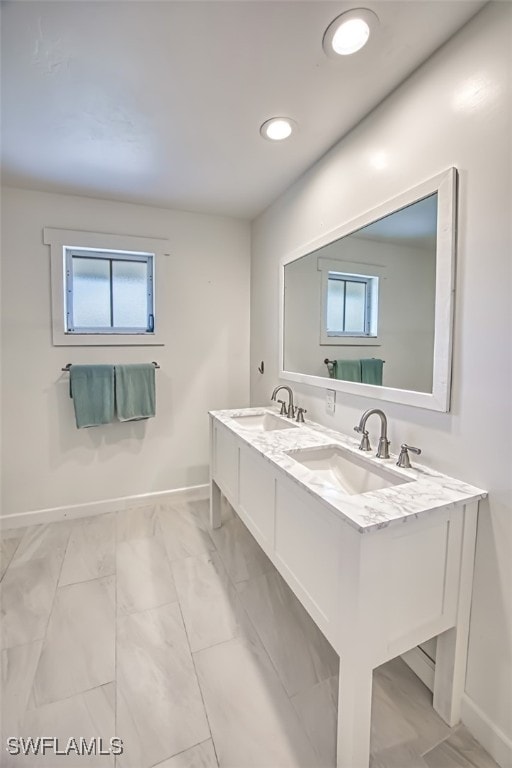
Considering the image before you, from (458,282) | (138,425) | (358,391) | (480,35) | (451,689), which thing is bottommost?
(451,689)

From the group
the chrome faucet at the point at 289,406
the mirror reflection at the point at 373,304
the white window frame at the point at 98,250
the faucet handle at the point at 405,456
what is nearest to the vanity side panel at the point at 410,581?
the faucet handle at the point at 405,456

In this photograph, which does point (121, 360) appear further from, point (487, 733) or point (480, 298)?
point (487, 733)

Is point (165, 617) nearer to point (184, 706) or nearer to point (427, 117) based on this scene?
point (184, 706)

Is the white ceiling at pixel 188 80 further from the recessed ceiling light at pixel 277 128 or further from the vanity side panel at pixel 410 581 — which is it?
the vanity side panel at pixel 410 581

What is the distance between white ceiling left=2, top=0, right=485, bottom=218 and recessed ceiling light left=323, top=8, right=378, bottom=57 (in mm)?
26

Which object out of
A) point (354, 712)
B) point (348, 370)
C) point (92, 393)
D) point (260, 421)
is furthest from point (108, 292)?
point (354, 712)

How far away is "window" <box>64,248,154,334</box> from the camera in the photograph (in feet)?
8.11

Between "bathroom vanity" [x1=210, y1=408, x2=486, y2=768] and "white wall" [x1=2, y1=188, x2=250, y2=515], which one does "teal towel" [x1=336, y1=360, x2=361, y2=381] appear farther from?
→ "white wall" [x1=2, y1=188, x2=250, y2=515]

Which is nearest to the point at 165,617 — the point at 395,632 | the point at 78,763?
the point at 78,763

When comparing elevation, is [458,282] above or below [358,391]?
above

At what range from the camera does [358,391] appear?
5.36 ft

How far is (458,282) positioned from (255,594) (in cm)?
172

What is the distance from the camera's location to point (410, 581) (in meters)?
1.03

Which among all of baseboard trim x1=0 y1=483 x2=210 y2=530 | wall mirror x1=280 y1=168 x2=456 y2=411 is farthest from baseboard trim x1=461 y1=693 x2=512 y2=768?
baseboard trim x1=0 y1=483 x2=210 y2=530
